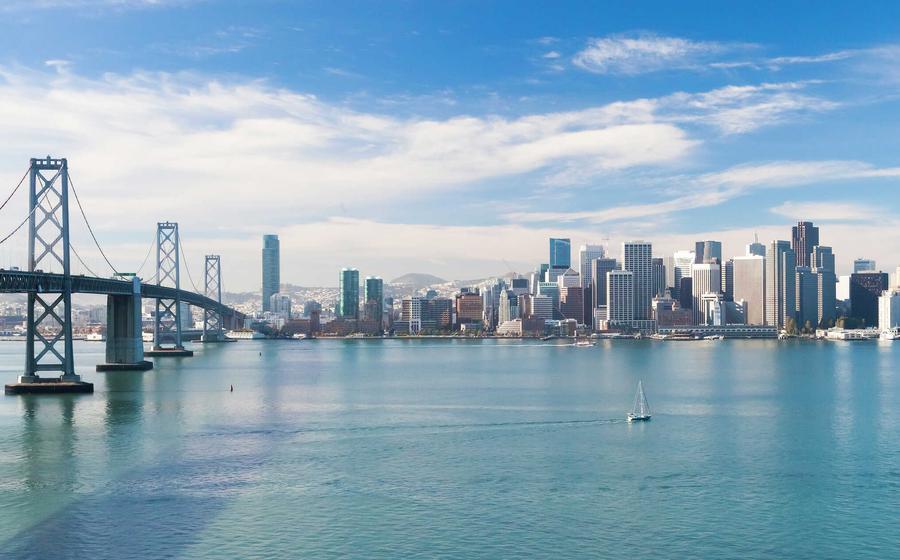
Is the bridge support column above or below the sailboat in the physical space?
above

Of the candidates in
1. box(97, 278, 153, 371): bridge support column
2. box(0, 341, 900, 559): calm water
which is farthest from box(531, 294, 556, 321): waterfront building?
box(0, 341, 900, 559): calm water

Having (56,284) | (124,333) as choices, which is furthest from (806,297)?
(56,284)

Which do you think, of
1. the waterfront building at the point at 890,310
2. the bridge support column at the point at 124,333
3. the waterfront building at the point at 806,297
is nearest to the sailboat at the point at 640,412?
the bridge support column at the point at 124,333

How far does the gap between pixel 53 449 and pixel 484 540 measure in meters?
15.0

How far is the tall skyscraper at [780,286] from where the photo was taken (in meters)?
192

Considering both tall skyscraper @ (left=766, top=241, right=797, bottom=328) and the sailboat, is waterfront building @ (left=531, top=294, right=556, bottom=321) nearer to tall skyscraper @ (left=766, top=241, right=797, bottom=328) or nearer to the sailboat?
tall skyscraper @ (left=766, top=241, right=797, bottom=328)

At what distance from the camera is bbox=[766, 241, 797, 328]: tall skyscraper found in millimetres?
191625

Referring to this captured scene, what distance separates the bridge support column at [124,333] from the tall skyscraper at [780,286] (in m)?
155

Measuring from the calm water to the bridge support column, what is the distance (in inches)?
583

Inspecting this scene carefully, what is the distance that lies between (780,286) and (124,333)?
16135cm

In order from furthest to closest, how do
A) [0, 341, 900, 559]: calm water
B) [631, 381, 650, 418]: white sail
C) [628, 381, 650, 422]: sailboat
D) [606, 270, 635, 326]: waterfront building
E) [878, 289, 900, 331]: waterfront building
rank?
[606, 270, 635, 326]: waterfront building
[878, 289, 900, 331]: waterfront building
[631, 381, 650, 418]: white sail
[628, 381, 650, 422]: sailboat
[0, 341, 900, 559]: calm water

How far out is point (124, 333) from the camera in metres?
58.2

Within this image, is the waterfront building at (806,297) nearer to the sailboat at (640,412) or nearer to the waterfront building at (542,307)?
the waterfront building at (542,307)

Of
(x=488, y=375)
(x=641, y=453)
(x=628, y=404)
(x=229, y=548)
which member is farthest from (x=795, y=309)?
(x=229, y=548)
